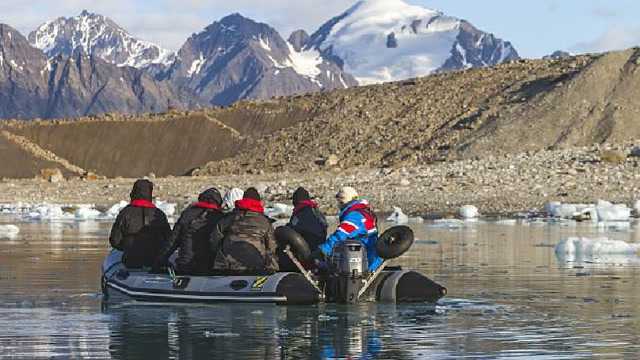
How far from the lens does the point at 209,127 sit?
95.6 metres

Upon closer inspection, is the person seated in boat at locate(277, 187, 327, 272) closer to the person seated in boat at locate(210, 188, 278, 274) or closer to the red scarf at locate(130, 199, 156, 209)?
the person seated in boat at locate(210, 188, 278, 274)

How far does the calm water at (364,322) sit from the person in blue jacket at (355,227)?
82 cm

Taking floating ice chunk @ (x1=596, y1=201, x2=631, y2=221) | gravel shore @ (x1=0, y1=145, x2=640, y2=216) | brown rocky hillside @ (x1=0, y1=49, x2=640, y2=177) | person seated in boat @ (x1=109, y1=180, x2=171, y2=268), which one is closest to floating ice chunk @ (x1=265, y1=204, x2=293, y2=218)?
gravel shore @ (x1=0, y1=145, x2=640, y2=216)

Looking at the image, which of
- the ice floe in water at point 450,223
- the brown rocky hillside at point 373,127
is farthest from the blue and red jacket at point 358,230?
the brown rocky hillside at point 373,127

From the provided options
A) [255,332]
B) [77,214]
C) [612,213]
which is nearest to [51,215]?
[77,214]

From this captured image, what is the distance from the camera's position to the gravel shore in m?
46.4

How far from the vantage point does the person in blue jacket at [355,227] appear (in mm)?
18219

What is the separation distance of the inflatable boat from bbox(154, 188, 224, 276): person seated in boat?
293 mm

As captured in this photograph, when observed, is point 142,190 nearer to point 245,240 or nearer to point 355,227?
point 245,240

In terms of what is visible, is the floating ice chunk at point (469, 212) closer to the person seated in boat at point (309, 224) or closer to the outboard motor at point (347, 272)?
the person seated in boat at point (309, 224)

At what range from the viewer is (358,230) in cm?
1827

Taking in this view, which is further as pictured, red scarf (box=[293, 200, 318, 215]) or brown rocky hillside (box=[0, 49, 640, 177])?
brown rocky hillside (box=[0, 49, 640, 177])

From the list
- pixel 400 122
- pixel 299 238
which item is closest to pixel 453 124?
pixel 400 122

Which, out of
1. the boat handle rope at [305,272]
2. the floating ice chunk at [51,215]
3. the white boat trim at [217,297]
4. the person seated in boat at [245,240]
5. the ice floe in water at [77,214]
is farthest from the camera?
the floating ice chunk at [51,215]
